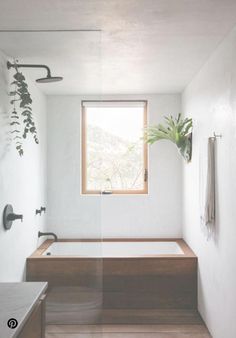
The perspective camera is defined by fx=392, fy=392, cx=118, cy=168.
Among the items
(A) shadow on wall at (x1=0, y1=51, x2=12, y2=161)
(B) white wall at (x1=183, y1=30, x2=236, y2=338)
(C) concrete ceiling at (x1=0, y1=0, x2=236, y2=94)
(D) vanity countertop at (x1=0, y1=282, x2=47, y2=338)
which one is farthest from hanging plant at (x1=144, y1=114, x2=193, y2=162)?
(D) vanity countertop at (x1=0, y1=282, x2=47, y2=338)

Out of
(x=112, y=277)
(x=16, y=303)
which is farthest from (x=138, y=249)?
(x=16, y=303)

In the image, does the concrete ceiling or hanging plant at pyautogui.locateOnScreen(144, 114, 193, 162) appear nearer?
the concrete ceiling

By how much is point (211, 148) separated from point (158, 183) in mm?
1657

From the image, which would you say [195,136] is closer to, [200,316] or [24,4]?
[200,316]

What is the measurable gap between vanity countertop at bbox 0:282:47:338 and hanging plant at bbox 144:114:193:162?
7.96 ft

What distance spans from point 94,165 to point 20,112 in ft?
2.21

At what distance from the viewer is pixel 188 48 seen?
3018 millimetres

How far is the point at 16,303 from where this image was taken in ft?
5.94

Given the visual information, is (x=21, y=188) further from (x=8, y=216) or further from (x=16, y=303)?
(x=16, y=303)

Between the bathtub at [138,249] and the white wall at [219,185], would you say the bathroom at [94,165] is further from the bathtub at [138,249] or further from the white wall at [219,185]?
the bathtub at [138,249]

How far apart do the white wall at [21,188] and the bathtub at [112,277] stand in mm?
114

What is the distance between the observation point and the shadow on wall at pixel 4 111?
267 cm

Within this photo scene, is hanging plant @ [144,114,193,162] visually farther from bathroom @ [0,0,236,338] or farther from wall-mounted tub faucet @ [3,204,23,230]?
wall-mounted tub faucet @ [3,204,23,230]

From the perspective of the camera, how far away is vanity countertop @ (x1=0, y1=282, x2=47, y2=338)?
1.54 metres
